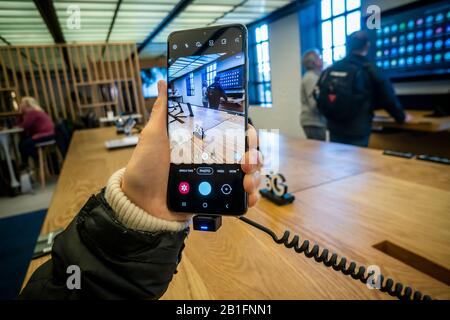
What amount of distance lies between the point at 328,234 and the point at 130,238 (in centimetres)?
40

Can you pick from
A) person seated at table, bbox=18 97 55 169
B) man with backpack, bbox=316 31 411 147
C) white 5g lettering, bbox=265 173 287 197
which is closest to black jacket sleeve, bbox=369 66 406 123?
man with backpack, bbox=316 31 411 147

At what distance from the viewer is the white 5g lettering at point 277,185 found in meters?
0.77

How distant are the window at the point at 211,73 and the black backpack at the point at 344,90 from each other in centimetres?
156

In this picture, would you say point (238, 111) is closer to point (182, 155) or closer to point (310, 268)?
point (182, 155)

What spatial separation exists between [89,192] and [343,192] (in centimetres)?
80

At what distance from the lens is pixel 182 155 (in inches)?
14.6

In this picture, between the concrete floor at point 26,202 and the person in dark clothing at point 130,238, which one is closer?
the person in dark clothing at point 130,238

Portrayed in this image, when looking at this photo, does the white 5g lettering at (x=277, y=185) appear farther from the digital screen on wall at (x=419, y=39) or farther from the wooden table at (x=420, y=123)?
the wooden table at (x=420, y=123)

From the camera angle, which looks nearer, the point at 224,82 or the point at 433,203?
the point at 224,82

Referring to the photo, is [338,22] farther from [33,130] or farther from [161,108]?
[33,130]

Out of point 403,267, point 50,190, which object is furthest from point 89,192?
point 50,190

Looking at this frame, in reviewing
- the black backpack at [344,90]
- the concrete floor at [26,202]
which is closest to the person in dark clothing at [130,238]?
the black backpack at [344,90]

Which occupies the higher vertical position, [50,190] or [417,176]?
[417,176]
